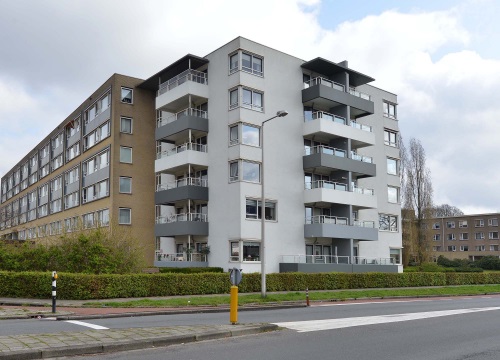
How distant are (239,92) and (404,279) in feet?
59.3

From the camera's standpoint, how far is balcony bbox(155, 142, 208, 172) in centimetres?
3875

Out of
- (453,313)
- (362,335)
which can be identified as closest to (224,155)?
(453,313)

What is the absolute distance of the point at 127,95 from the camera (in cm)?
4594

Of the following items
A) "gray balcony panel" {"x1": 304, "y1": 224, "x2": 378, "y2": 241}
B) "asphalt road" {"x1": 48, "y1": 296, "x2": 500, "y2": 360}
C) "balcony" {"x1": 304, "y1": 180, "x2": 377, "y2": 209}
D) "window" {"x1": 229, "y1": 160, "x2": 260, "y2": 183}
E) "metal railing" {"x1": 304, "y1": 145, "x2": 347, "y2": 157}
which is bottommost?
"asphalt road" {"x1": 48, "y1": 296, "x2": 500, "y2": 360}

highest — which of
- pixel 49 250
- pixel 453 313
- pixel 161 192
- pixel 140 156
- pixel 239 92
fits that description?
pixel 239 92

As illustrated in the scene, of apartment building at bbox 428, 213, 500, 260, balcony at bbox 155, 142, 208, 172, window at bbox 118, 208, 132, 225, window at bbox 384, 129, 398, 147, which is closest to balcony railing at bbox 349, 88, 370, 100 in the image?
window at bbox 384, 129, 398, 147

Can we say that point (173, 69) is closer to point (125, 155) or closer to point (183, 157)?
point (183, 157)

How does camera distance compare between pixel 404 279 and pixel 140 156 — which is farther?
pixel 140 156

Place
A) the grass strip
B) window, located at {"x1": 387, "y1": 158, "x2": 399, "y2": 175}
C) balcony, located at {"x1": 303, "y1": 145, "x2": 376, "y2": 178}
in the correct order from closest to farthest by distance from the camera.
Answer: the grass strip, balcony, located at {"x1": 303, "y1": 145, "x2": 376, "y2": 178}, window, located at {"x1": 387, "y1": 158, "x2": 399, "y2": 175}

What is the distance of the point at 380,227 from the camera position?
1908 inches

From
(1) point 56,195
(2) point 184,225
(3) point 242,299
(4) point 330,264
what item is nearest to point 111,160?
(2) point 184,225

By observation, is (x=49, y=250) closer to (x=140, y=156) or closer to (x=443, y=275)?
(x=140, y=156)

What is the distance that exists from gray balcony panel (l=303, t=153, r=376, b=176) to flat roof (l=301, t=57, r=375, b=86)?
740cm

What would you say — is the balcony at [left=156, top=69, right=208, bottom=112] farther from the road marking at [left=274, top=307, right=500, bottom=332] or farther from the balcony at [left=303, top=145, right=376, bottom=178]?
the road marking at [left=274, top=307, right=500, bottom=332]
